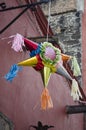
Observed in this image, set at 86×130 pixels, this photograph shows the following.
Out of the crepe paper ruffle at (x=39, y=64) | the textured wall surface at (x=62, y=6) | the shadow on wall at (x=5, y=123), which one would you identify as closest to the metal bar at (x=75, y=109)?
the shadow on wall at (x=5, y=123)

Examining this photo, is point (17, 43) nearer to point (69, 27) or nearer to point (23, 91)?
point (23, 91)

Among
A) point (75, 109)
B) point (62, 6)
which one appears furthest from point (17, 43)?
point (62, 6)

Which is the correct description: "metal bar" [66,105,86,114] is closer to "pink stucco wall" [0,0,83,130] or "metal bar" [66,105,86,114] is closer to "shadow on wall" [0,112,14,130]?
"pink stucco wall" [0,0,83,130]

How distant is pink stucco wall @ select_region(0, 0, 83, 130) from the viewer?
619cm

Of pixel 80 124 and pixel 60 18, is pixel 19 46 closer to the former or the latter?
pixel 80 124

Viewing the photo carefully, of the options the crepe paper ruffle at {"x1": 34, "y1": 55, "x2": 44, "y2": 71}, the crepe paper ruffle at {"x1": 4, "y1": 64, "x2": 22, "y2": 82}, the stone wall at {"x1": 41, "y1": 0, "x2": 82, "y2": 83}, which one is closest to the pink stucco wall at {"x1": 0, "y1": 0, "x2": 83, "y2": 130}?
the crepe paper ruffle at {"x1": 34, "y1": 55, "x2": 44, "y2": 71}

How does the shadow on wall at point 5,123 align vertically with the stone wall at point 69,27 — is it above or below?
below

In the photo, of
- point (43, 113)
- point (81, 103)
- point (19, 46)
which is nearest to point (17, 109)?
point (43, 113)

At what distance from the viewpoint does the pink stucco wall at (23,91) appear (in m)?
6.19

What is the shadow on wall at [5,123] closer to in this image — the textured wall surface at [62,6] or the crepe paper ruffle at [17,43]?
the crepe paper ruffle at [17,43]

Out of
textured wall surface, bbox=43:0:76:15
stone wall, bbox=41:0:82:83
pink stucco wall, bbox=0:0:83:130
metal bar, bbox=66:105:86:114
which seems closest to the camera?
pink stucco wall, bbox=0:0:83:130

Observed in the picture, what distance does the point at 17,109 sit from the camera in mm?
6555

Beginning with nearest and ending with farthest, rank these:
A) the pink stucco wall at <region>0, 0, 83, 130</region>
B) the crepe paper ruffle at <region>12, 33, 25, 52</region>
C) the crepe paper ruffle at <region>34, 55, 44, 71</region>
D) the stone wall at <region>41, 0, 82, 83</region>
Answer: the crepe paper ruffle at <region>12, 33, 25, 52</region>
the crepe paper ruffle at <region>34, 55, 44, 71</region>
the pink stucco wall at <region>0, 0, 83, 130</region>
the stone wall at <region>41, 0, 82, 83</region>

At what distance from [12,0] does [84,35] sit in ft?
25.1
